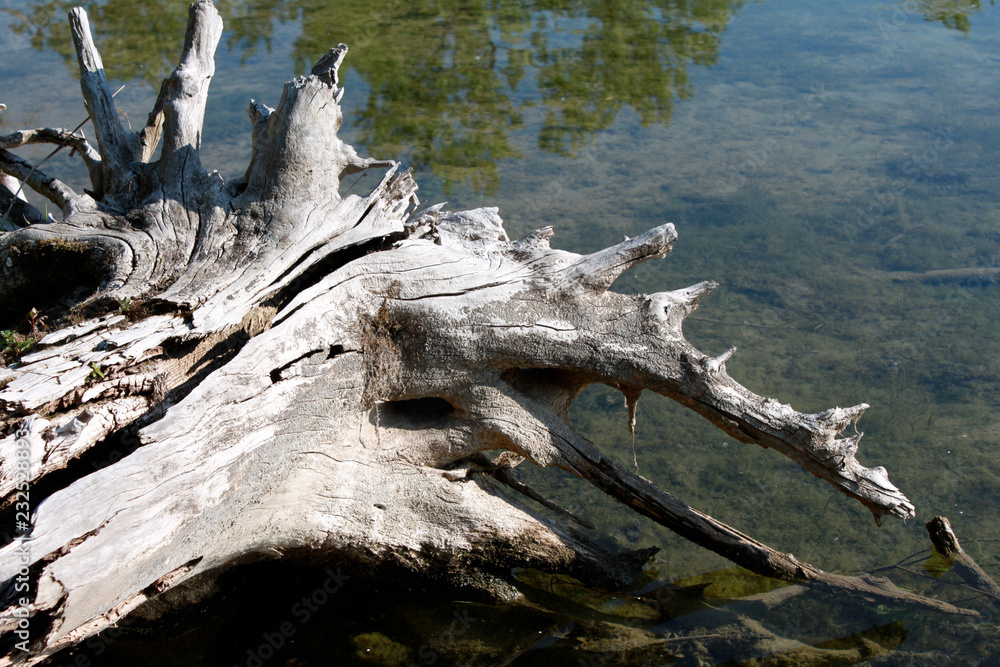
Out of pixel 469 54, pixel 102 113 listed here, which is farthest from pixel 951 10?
pixel 102 113

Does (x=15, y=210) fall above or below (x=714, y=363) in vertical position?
above

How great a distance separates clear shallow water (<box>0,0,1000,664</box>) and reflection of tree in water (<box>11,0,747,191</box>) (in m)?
0.04

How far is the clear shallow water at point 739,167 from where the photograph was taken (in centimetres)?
400

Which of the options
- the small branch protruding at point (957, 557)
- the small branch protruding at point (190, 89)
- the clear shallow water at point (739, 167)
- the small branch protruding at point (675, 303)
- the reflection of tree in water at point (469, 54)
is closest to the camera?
the small branch protruding at point (675, 303)

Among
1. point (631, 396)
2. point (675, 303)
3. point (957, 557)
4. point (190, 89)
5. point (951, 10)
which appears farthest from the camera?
point (951, 10)

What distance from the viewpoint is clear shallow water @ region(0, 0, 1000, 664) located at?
4.00 m

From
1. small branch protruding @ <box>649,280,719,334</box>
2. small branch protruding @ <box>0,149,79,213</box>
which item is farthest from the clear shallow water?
small branch protruding @ <box>0,149,79,213</box>

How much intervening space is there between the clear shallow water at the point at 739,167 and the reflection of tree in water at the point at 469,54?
0.13ft

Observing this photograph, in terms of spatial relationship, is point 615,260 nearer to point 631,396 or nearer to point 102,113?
point 631,396

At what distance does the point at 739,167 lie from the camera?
6.59 meters

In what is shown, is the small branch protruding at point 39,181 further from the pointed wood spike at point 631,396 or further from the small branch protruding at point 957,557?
the small branch protruding at point 957,557

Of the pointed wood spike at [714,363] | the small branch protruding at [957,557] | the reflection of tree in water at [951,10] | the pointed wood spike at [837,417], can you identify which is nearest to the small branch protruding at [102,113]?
the pointed wood spike at [714,363]

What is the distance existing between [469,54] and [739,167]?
374 cm

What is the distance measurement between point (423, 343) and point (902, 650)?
2319 millimetres
